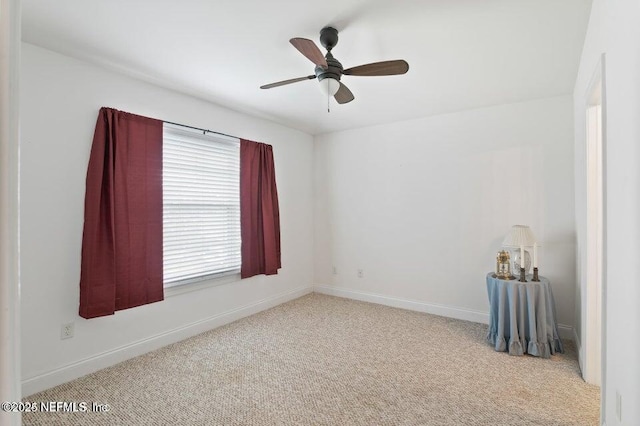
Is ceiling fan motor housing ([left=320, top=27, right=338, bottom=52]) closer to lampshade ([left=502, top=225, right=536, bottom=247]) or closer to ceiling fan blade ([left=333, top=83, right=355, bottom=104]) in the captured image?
ceiling fan blade ([left=333, top=83, right=355, bottom=104])

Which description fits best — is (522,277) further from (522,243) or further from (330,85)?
(330,85)

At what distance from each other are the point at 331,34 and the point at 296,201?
2.82m

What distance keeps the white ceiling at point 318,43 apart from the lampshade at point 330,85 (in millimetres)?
309

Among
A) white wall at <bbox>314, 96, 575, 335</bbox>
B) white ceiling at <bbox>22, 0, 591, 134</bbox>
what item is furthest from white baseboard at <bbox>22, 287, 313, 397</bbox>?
white ceiling at <bbox>22, 0, 591, 134</bbox>

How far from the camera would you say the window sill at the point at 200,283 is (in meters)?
3.20

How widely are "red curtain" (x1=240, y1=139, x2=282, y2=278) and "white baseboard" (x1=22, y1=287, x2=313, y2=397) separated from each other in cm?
46

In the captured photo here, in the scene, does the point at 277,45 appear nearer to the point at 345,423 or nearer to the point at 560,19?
the point at 560,19

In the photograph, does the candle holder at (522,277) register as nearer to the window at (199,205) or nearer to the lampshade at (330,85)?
the lampshade at (330,85)

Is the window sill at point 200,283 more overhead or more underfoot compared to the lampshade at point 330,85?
more underfoot

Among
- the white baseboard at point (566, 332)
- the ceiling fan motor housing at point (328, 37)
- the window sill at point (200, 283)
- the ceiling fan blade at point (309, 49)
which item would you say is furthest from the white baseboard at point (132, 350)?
the white baseboard at point (566, 332)

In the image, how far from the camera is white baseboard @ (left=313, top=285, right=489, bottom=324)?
3738 millimetres

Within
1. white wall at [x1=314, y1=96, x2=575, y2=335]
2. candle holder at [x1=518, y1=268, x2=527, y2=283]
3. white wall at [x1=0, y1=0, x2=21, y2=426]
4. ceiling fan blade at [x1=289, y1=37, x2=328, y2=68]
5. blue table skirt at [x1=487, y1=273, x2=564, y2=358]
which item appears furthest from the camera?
white wall at [x1=314, y1=96, x2=575, y2=335]

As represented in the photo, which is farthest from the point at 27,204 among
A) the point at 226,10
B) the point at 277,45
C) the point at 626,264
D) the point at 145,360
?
the point at 626,264

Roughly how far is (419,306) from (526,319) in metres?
1.35
